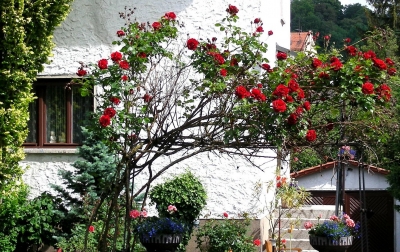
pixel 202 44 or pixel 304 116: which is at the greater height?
pixel 202 44

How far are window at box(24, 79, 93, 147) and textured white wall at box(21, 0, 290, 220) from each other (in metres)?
0.28

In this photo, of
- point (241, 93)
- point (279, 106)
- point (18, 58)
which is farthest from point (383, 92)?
point (18, 58)

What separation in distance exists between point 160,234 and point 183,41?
3.79 metres

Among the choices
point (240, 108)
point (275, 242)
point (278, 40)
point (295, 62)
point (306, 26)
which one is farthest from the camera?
point (306, 26)

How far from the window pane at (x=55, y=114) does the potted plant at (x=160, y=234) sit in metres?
3.84

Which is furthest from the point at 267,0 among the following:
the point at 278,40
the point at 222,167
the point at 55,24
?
the point at 55,24

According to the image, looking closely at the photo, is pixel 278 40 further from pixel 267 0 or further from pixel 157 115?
pixel 157 115

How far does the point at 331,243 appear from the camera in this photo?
10.4 m

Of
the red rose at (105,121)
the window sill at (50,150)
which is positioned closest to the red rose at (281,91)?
the red rose at (105,121)

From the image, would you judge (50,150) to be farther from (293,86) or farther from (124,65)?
(293,86)

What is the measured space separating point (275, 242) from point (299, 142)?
16.6 feet

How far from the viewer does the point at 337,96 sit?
7129 mm

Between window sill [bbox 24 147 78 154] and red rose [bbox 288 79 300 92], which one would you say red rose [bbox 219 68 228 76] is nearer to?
red rose [bbox 288 79 300 92]

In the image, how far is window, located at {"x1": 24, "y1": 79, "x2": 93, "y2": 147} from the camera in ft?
39.3
